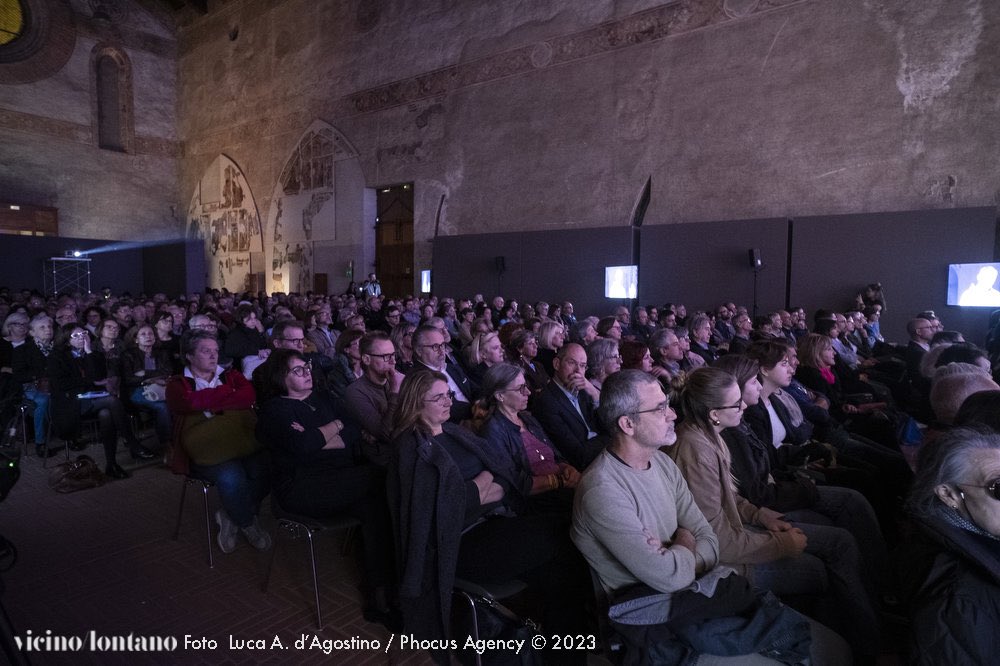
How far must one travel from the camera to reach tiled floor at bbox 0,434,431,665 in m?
2.69

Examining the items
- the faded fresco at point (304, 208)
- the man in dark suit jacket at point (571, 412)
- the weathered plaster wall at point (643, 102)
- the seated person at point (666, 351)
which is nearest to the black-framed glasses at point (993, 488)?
the man in dark suit jacket at point (571, 412)

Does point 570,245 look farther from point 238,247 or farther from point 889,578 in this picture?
point 238,247

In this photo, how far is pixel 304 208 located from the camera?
20.3 metres

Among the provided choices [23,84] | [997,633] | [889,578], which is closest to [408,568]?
[997,633]

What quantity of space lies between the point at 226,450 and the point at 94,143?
23.8 meters

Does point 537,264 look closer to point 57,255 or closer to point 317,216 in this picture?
point 317,216

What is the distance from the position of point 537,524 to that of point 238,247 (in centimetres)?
2301

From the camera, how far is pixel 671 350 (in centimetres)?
523

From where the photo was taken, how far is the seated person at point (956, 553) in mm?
1541

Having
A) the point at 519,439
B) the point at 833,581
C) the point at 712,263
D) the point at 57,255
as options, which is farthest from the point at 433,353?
the point at 57,255

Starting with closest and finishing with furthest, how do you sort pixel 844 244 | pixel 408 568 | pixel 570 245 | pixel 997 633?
1. pixel 997 633
2. pixel 408 568
3. pixel 844 244
4. pixel 570 245

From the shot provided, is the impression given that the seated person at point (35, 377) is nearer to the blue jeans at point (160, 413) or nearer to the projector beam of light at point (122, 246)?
the blue jeans at point (160, 413)

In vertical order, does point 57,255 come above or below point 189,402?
above

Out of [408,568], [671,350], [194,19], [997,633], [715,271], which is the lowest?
[408,568]
